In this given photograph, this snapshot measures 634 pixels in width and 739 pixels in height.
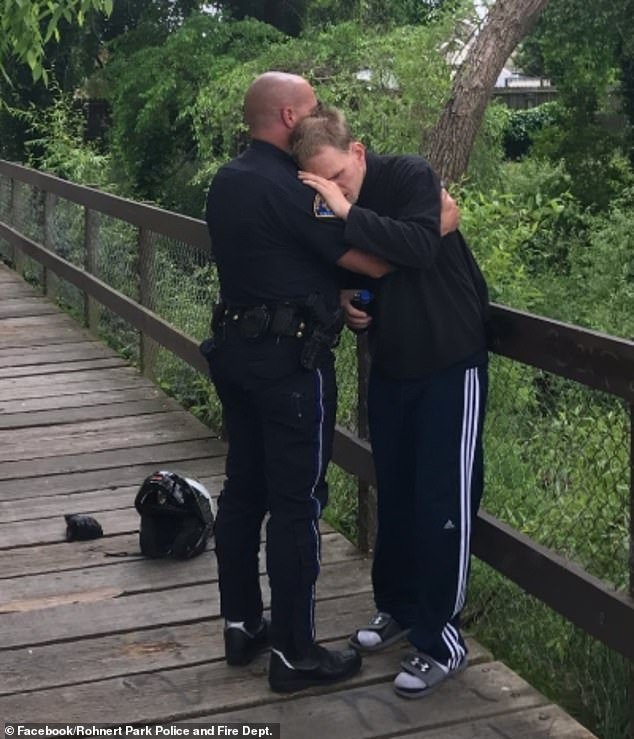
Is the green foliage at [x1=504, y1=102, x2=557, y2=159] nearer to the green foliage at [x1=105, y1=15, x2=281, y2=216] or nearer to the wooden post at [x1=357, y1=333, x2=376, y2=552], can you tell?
the green foliage at [x1=105, y1=15, x2=281, y2=216]

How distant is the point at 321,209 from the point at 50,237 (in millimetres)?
7497

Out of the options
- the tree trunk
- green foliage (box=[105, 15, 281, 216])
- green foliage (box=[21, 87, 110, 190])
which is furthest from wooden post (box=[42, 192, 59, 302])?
green foliage (box=[105, 15, 281, 216])

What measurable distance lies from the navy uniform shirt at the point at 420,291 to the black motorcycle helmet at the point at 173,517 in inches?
59.5

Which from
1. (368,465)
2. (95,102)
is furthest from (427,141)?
(95,102)

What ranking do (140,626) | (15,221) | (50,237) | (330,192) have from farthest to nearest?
(15,221)
(50,237)
(140,626)
(330,192)

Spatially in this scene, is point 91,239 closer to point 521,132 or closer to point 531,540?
point 531,540

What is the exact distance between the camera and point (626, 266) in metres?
16.7

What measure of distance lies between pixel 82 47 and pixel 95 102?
4.88 meters

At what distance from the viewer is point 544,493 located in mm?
4828

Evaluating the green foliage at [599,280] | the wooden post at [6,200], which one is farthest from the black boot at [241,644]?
the green foliage at [599,280]

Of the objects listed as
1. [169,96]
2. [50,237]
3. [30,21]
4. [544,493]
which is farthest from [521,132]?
[544,493]

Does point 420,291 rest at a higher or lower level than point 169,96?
higher

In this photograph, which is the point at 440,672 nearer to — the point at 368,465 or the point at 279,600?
the point at 279,600

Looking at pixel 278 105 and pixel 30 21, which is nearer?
pixel 278 105
